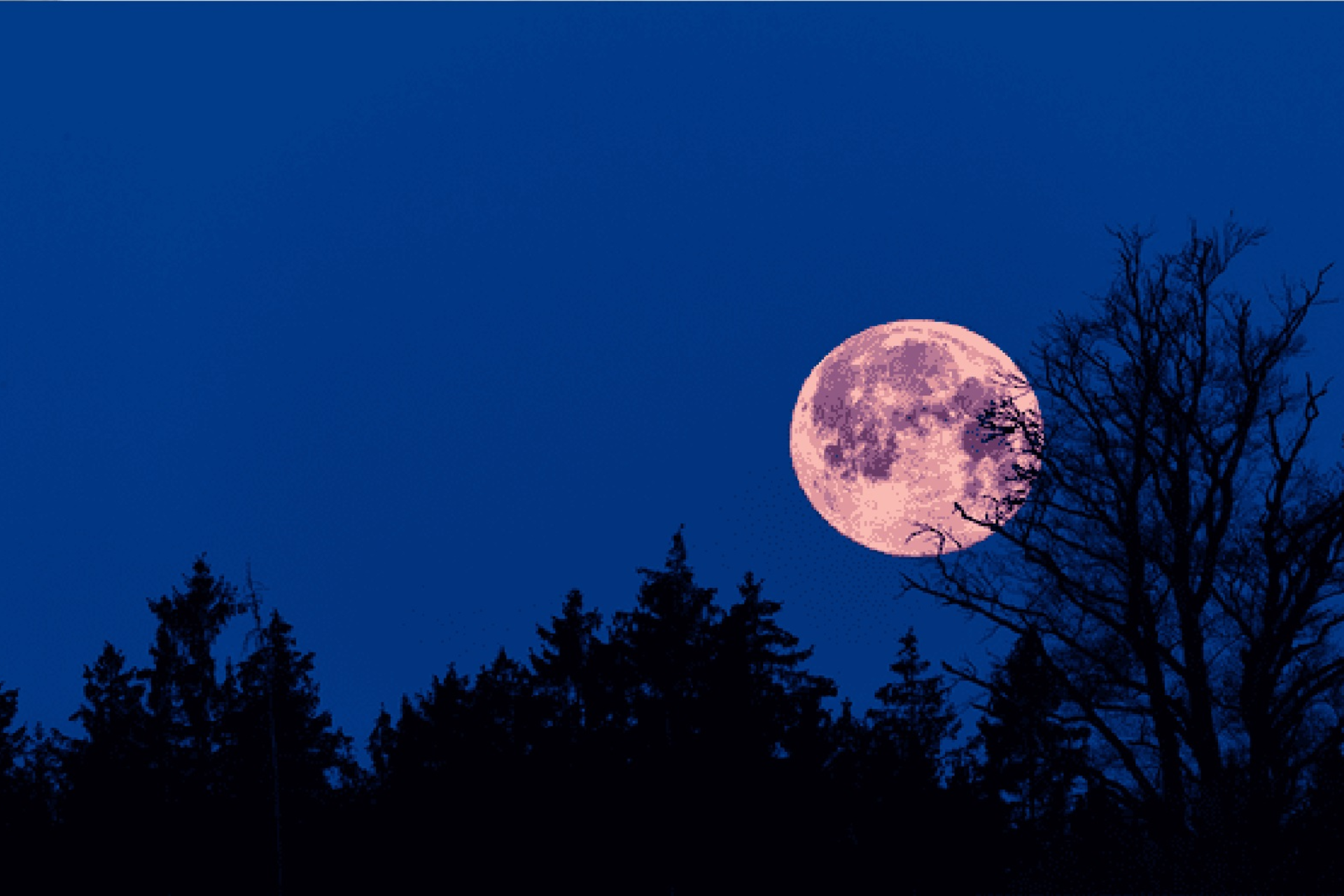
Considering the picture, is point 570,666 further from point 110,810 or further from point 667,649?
point 110,810

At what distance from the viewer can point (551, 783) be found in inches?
1645

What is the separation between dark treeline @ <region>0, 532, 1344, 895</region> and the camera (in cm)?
3644

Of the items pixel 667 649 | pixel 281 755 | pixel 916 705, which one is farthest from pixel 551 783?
pixel 916 705

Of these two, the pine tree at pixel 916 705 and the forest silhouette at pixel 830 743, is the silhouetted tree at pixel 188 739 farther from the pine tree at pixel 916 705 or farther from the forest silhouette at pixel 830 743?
the pine tree at pixel 916 705

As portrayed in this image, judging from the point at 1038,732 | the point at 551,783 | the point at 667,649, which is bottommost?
the point at 1038,732

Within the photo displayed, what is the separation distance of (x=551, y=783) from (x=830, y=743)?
931cm

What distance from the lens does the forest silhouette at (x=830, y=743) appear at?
55.1 ft

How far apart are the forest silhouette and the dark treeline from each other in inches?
4.0

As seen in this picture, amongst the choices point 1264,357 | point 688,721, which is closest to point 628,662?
point 688,721

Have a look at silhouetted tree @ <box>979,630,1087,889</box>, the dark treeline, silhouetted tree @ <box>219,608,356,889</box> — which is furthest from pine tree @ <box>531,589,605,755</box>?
silhouetted tree @ <box>979,630,1087,889</box>

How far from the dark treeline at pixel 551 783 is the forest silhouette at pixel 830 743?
0.34 feet

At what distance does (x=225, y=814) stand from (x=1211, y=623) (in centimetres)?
3548

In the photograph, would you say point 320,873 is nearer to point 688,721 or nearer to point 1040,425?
point 688,721

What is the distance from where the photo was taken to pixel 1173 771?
1747cm
